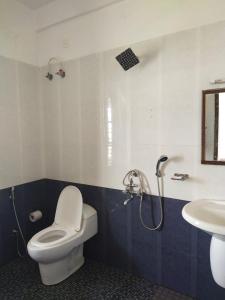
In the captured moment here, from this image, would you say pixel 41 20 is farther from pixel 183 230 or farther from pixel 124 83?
pixel 183 230

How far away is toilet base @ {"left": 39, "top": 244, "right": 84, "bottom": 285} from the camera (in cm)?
198

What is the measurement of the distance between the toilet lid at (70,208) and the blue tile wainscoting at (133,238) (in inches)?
A: 4.8

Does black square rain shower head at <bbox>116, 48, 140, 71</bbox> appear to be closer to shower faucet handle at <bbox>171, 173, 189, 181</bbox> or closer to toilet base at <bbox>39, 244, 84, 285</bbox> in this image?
shower faucet handle at <bbox>171, 173, 189, 181</bbox>

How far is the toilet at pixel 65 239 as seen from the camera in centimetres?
187

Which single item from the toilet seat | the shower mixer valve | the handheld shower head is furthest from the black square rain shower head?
the toilet seat

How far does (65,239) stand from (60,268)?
31 centimetres

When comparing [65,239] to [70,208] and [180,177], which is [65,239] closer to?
[70,208]

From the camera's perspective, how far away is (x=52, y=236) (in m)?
2.15

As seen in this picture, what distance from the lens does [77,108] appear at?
2.34m

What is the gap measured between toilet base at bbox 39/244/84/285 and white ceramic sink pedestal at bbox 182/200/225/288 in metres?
1.22

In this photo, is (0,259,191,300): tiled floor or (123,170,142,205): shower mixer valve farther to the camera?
(123,170,142,205): shower mixer valve

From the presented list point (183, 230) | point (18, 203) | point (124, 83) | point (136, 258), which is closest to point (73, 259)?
point (136, 258)

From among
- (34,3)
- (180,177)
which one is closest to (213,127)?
(180,177)

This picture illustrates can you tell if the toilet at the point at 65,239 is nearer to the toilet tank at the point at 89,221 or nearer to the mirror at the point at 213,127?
the toilet tank at the point at 89,221
